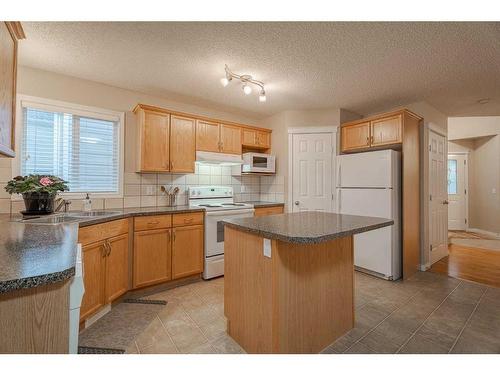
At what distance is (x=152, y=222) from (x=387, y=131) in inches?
122

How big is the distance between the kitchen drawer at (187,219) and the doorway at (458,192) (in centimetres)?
651

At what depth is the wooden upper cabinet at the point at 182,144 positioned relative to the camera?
3076 millimetres

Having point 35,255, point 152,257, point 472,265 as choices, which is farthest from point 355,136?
point 35,255

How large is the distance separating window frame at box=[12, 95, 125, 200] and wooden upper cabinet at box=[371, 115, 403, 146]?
3.28 metres

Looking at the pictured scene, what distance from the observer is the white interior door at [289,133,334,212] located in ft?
12.1

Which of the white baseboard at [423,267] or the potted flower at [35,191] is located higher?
the potted flower at [35,191]

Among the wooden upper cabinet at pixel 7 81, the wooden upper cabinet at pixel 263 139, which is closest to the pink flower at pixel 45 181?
the wooden upper cabinet at pixel 7 81

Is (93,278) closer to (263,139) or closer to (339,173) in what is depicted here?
(263,139)

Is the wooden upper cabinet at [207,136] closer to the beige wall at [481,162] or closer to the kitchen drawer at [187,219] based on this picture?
the kitchen drawer at [187,219]

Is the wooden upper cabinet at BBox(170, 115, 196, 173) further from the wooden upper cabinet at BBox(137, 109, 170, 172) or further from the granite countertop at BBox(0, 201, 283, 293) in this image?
the granite countertop at BBox(0, 201, 283, 293)

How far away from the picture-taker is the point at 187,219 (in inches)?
112

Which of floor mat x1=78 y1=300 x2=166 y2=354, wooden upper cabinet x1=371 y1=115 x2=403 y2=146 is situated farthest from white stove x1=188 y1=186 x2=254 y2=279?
wooden upper cabinet x1=371 y1=115 x2=403 y2=146

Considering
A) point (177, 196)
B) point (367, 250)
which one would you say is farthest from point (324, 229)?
point (177, 196)
